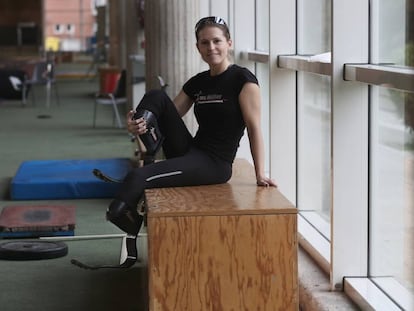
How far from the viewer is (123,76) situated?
12.2 metres

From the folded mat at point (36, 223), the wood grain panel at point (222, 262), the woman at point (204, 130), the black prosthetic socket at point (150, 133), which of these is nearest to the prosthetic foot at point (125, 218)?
the woman at point (204, 130)

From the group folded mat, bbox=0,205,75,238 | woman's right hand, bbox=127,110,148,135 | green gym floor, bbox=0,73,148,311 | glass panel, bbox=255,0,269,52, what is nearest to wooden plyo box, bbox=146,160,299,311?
woman's right hand, bbox=127,110,148,135

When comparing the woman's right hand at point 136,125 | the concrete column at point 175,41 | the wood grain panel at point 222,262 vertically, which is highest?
the concrete column at point 175,41

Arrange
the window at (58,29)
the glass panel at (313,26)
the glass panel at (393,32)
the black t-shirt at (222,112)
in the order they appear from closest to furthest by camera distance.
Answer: the glass panel at (393,32) < the black t-shirt at (222,112) < the glass panel at (313,26) < the window at (58,29)

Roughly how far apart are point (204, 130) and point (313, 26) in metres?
1.24

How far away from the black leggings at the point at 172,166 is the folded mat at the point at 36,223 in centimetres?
159

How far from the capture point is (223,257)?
141 inches

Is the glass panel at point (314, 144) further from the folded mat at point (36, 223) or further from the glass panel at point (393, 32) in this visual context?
the folded mat at point (36, 223)

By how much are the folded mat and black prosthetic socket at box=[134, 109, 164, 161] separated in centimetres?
171

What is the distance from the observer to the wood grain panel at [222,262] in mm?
3564

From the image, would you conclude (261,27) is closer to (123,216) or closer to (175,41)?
(175,41)

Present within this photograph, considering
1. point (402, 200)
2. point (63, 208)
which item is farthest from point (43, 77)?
point (402, 200)

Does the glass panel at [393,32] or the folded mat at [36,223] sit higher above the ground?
the glass panel at [393,32]

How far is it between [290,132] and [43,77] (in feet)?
34.5
